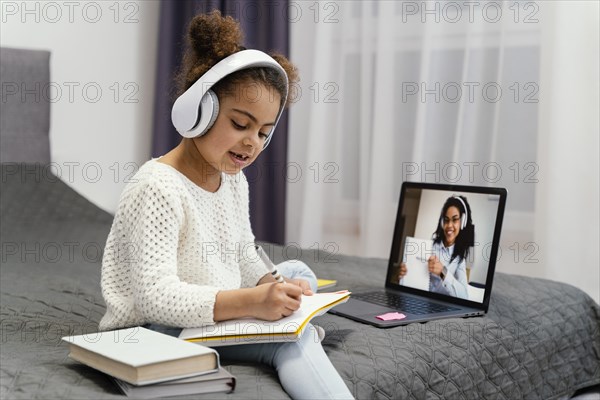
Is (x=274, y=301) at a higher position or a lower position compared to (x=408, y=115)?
lower

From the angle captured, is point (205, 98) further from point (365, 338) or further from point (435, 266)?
point (435, 266)

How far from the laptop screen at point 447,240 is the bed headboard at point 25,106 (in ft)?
4.62

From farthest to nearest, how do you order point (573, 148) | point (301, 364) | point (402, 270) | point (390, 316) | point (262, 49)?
point (262, 49), point (573, 148), point (402, 270), point (390, 316), point (301, 364)

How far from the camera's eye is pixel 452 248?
5.63 feet

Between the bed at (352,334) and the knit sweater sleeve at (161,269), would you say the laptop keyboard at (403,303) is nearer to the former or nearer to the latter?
the bed at (352,334)

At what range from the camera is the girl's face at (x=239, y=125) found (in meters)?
1.36

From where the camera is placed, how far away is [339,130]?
2.89 m

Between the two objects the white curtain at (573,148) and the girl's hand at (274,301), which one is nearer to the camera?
the girl's hand at (274,301)

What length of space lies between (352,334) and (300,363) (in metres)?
0.26

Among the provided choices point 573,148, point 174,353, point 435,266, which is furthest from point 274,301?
point 573,148

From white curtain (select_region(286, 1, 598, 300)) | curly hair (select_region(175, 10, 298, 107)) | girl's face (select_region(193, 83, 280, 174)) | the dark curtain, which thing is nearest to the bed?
girl's face (select_region(193, 83, 280, 174))

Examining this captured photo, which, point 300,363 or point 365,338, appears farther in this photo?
point 365,338

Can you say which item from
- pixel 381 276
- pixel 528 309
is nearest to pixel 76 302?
pixel 381 276

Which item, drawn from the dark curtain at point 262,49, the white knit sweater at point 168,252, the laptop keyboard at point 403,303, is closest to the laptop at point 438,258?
the laptop keyboard at point 403,303
